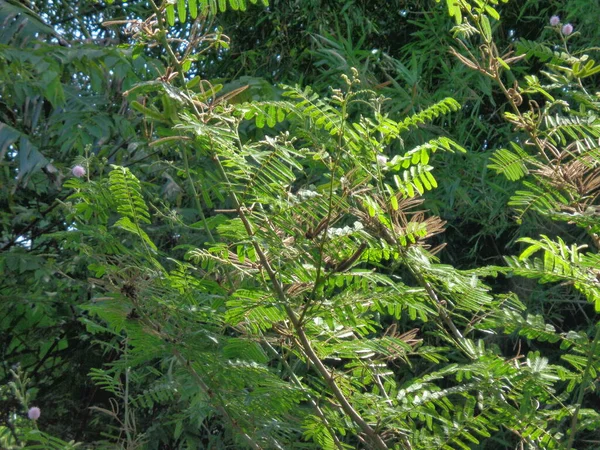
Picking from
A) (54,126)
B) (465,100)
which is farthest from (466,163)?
(54,126)

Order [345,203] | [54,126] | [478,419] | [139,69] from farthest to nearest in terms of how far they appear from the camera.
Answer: [54,126] < [139,69] < [478,419] < [345,203]

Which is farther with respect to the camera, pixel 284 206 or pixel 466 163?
pixel 466 163

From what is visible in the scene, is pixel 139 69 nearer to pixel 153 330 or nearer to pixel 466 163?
pixel 466 163

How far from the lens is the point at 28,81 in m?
2.90

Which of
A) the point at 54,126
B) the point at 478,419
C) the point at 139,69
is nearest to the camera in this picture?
the point at 478,419

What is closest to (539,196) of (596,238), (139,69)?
(596,238)

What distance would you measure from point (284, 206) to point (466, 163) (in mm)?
2282

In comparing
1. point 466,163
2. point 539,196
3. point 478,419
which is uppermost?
point 539,196

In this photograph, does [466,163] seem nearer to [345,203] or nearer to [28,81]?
[28,81]

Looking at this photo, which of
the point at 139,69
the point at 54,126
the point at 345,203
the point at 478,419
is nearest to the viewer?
the point at 345,203

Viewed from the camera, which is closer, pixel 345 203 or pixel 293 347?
pixel 345 203

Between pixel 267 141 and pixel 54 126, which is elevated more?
pixel 267 141

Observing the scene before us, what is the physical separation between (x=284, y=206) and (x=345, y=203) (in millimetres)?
83

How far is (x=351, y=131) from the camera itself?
1202mm
